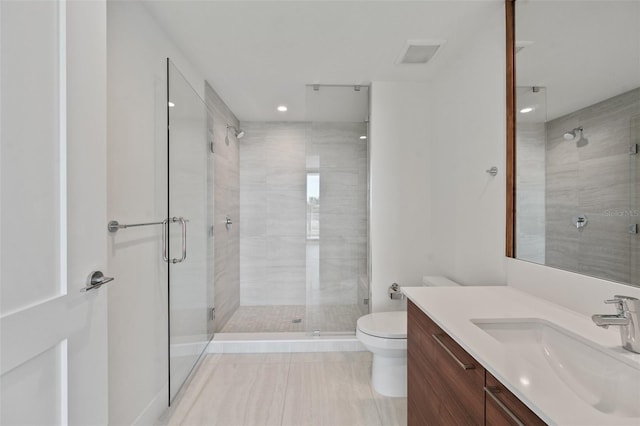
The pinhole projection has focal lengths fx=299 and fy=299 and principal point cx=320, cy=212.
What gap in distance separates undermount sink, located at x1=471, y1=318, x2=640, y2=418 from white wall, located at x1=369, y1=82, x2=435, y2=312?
1.63 m

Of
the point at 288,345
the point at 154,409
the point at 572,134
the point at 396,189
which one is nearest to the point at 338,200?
the point at 396,189

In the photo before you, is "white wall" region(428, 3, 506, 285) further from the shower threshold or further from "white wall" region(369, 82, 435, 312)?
the shower threshold

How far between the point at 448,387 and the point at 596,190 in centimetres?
88

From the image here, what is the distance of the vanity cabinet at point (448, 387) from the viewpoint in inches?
28.8

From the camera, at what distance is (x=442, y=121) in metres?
2.49

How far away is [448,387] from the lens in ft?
3.37

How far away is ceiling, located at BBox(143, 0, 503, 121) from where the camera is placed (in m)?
1.70

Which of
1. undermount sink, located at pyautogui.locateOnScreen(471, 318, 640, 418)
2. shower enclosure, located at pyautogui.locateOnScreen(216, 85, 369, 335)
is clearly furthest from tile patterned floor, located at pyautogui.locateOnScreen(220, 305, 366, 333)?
undermount sink, located at pyautogui.locateOnScreen(471, 318, 640, 418)

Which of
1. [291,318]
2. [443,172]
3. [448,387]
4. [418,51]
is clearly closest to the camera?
[448,387]

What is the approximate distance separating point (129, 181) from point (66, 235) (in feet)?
2.58

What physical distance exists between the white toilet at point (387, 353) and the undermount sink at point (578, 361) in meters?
0.98

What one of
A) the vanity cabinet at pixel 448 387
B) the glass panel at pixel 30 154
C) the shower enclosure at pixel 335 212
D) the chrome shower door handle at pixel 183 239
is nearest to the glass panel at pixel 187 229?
the chrome shower door handle at pixel 183 239

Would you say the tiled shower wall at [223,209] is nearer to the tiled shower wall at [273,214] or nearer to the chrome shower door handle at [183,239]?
the tiled shower wall at [273,214]

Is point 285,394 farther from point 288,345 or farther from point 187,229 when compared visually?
point 187,229
